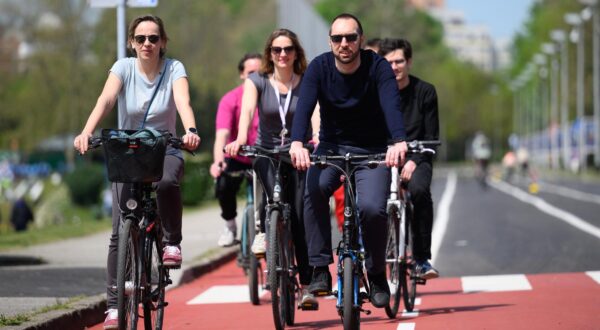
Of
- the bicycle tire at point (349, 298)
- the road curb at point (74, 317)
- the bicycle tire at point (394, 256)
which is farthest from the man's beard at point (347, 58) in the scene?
the road curb at point (74, 317)

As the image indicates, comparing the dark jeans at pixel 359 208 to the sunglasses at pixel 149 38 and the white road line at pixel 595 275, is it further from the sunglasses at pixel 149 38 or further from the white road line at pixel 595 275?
the white road line at pixel 595 275

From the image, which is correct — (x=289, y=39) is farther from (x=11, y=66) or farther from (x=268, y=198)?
(x=11, y=66)

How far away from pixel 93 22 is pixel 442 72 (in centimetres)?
7570

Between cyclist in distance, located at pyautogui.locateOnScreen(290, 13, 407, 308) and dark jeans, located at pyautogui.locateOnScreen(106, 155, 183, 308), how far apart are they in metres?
0.72

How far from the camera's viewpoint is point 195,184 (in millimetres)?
35188

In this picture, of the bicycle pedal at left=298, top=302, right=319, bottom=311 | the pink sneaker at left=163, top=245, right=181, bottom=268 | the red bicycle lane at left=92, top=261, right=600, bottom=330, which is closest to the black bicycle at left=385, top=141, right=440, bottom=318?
the red bicycle lane at left=92, top=261, right=600, bottom=330

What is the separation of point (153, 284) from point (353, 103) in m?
1.51

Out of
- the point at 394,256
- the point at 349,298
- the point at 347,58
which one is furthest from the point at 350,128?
the point at 394,256

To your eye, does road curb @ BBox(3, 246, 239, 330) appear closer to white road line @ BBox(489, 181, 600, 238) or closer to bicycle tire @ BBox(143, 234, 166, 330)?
bicycle tire @ BBox(143, 234, 166, 330)

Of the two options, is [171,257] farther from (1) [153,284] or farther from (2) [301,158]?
(2) [301,158]

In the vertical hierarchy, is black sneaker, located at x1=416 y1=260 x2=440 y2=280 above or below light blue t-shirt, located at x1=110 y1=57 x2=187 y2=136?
below

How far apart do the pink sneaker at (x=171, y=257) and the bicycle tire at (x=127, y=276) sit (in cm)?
52

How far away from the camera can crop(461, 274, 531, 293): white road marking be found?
1210 centimetres

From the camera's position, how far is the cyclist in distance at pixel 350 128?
324 inches
